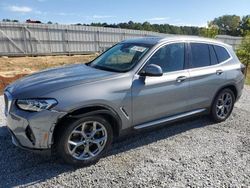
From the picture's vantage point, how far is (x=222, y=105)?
5262 mm

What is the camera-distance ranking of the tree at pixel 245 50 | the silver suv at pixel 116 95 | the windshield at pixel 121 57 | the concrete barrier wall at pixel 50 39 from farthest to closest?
the concrete barrier wall at pixel 50 39 → the tree at pixel 245 50 → the windshield at pixel 121 57 → the silver suv at pixel 116 95

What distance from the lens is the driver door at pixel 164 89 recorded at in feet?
12.5

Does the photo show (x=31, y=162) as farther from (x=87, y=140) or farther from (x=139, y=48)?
(x=139, y=48)

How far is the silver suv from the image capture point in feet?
10.4

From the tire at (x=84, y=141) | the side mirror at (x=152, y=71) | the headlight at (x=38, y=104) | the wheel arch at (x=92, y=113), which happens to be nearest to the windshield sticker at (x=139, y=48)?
the side mirror at (x=152, y=71)

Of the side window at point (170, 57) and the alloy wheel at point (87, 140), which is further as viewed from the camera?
the side window at point (170, 57)

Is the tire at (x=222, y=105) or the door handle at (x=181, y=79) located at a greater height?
the door handle at (x=181, y=79)

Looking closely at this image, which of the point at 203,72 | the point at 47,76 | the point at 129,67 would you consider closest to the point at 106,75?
the point at 129,67

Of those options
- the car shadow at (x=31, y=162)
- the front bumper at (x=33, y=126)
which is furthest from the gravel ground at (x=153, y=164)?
the front bumper at (x=33, y=126)

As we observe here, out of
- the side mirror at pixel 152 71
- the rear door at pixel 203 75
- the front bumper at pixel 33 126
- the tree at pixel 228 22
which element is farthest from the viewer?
the tree at pixel 228 22

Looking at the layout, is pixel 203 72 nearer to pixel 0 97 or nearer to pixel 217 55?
pixel 217 55

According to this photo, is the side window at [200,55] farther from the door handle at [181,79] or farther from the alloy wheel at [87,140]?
the alloy wheel at [87,140]

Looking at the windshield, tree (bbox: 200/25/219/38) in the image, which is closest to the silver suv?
the windshield

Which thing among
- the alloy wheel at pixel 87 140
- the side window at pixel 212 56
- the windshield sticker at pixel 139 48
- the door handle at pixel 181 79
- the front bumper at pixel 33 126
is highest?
the windshield sticker at pixel 139 48
